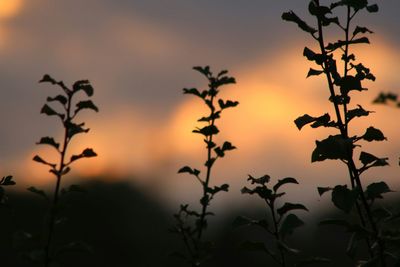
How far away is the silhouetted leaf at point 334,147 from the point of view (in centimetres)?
325

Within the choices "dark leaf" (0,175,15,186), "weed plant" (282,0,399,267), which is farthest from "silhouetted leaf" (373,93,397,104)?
"dark leaf" (0,175,15,186)

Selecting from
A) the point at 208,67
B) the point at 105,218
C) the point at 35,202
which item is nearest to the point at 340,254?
the point at 105,218

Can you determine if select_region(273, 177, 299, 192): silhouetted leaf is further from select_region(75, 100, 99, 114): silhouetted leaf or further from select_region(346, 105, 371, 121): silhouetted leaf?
select_region(75, 100, 99, 114): silhouetted leaf

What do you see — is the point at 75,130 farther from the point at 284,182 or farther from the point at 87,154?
the point at 284,182

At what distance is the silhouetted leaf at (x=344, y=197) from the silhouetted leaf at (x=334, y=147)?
19 cm

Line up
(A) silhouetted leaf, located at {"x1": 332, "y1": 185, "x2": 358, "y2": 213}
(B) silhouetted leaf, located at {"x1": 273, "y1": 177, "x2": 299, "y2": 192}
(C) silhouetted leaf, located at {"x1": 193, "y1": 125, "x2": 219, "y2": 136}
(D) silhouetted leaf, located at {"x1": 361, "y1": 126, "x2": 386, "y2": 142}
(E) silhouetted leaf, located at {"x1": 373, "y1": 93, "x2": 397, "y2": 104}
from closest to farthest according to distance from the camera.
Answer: (A) silhouetted leaf, located at {"x1": 332, "y1": 185, "x2": 358, "y2": 213}, (D) silhouetted leaf, located at {"x1": 361, "y1": 126, "x2": 386, "y2": 142}, (B) silhouetted leaf, located at {"x1": 273, "y1": 177, "x2": 299, "y2": 192}, (E) silhouetted leaf, located at {"x1": 373, "y1": 93, "x2": 397, "y2": 104}, (C) silhouetted leaf, located at {"x1": 193, "y1": 125, "x2": 219, "y2": 136}

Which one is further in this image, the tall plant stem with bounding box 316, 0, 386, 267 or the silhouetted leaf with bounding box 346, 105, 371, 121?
the silhouetted leaf with bounding box 346, 105, 371, 121

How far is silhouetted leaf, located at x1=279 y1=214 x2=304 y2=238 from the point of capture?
3977 mm

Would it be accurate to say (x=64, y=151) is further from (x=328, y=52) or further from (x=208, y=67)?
(x=208, y=67)

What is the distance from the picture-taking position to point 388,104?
14.3 ft

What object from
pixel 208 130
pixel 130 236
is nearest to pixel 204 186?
pixel 208 130

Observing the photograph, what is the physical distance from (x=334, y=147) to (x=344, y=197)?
31 centimetres

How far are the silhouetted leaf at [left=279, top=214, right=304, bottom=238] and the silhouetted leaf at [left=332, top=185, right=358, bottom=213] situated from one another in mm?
681

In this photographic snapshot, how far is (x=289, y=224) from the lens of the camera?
402 centimetres
